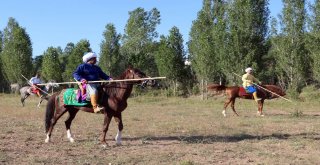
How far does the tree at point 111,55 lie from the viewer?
167 feet

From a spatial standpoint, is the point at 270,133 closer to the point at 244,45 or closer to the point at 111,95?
the point at 111,95

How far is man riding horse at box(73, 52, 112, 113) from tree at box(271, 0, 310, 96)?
81.4 feet

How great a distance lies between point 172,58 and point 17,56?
23.2 m

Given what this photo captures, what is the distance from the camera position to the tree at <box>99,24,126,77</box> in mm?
50875

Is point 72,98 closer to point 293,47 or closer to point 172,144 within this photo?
point 172,144

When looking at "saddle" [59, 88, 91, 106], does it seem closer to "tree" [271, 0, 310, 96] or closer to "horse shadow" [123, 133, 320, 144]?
"horse shadow" [123, 133, 320, 144]

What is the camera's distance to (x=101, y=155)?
27.9 ft

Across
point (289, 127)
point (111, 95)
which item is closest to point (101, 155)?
point (111, 95)

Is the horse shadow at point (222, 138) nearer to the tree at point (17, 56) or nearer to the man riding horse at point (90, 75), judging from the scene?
the man riding horse at point (90, 75)

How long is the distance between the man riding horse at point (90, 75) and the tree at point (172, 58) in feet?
106

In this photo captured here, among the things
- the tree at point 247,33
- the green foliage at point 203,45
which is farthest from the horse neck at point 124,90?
the green foliage at point 203,45

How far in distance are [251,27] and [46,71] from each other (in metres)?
30.5

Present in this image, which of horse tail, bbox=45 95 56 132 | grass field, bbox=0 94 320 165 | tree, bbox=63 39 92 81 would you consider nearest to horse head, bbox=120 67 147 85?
grass field, bbox=0 94 320 165

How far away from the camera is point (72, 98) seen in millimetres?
10281
